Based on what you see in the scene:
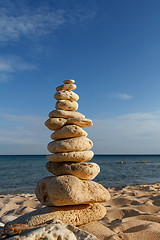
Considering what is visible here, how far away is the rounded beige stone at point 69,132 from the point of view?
17.8 ft

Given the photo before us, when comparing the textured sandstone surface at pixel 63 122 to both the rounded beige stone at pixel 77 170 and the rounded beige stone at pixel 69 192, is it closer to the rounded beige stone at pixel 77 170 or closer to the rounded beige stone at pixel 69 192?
the rounded beige stone at pixel 77 170

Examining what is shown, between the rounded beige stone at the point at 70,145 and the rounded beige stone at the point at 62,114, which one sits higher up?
the rounded beige stone at the point at 62,114

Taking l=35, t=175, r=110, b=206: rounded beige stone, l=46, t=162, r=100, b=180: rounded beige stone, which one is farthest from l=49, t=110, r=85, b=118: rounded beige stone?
l=35, t=175, r=110, b=206: rounded beige stone

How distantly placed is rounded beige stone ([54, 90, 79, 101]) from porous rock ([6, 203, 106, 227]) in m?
2.74

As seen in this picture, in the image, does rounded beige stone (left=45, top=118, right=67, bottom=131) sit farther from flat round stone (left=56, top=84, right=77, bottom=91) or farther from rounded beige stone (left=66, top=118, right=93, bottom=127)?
flat round stone (left=56, top=84, right=77, bottom=91)

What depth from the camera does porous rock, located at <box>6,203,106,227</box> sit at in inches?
182

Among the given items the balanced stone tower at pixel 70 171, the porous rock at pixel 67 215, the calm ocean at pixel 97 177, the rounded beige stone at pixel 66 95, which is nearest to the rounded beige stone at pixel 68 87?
the balanced stone tower at pixel 70 171

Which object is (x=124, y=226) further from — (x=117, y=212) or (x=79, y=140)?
(x=79, y=140)

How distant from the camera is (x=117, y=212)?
21.1ft

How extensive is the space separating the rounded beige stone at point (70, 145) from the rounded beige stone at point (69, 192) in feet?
2.11

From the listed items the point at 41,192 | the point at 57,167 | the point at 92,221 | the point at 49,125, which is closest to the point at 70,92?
the point at 49,125

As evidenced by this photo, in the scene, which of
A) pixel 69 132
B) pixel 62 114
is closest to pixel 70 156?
pixel 69 132

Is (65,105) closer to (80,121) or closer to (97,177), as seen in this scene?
(80,121)

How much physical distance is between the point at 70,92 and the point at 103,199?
9.52ft
